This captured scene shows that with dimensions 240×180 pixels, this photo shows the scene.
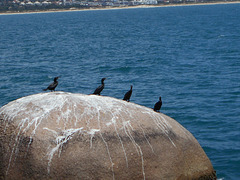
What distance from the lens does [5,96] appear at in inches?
871

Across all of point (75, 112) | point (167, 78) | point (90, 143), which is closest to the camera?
point (90, 143)

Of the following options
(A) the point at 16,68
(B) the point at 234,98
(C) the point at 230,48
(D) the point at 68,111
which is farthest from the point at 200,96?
(C) the point at 230,48

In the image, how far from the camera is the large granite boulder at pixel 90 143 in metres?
8.66

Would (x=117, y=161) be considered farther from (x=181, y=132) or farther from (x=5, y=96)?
(x=5, y=96)

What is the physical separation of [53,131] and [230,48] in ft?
117

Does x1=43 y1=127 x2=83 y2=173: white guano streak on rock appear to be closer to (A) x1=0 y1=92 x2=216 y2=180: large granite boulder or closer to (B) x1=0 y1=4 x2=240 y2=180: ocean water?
(A) x1=0 y1=92 x2=216 y2=180: large granite boulder

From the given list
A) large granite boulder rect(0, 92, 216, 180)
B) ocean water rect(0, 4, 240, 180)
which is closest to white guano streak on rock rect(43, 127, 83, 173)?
large granite boulder rect(0, 92, 216, 180)

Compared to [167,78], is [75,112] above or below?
above

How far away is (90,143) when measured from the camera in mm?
8766

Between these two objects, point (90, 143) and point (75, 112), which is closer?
point (90, 143)

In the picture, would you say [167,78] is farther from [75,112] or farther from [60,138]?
[60,138]

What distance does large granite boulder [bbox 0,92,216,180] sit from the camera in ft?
28.4

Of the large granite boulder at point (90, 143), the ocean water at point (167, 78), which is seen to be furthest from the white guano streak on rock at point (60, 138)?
the ocean water at point (167, 78)

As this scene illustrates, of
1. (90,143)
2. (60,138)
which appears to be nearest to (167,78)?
(90,143)
